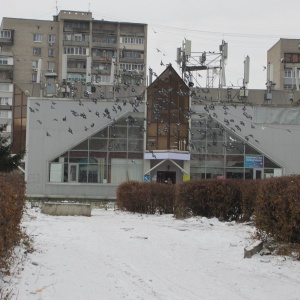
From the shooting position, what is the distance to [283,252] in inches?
381

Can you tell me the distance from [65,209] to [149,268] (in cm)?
1152

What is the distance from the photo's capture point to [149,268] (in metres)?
8.76

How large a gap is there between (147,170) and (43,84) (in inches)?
500

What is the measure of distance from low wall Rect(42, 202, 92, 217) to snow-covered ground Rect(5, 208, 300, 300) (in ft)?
19.2

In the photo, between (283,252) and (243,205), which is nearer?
(283,252)

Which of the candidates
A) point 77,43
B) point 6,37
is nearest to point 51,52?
point 77,43

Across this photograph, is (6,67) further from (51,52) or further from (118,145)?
(118,145)

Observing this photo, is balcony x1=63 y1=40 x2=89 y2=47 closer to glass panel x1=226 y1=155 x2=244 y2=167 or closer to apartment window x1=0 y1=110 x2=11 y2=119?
apartment window x1=0 y1=110 x2=11 y2=119

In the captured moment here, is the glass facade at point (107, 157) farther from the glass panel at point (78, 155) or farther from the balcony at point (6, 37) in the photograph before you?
the balcony at point (6, 37)

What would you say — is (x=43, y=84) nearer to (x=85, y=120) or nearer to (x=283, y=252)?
(x=85, y=120)

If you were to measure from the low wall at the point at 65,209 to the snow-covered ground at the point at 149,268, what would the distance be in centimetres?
584

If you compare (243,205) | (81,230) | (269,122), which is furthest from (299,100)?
(81,230)

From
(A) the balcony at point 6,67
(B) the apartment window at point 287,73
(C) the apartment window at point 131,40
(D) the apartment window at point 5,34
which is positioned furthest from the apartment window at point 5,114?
(B) the apartment window at point 287,73

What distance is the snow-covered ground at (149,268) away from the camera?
277 inches
